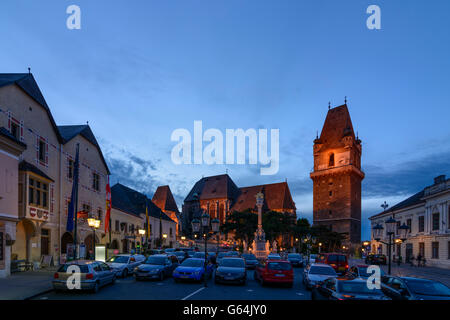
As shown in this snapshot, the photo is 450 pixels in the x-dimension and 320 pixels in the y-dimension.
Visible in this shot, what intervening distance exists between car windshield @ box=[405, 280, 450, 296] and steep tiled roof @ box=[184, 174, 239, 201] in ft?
314

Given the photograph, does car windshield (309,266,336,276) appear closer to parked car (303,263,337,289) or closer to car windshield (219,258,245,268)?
parked car (303,263,337,289)

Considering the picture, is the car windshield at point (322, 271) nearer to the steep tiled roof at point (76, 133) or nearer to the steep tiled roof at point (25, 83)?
the steep tiled roof at point (25, 83)

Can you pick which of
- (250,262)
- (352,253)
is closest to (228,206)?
(352,253)

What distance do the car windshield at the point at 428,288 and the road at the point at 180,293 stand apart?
190 inches

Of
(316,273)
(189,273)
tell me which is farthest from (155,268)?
(316,273)

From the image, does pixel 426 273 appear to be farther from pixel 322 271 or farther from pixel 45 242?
pixel 45 242

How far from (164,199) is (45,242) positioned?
6943 centimetres

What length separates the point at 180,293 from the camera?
15195 millimetres

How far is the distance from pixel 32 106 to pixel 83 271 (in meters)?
14.8

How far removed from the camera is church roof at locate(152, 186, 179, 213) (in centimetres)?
9414

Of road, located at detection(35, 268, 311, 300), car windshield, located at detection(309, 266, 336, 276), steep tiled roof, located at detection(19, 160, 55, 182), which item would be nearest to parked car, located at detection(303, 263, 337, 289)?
car windshield, located at detection(309, 266, 336, 276)

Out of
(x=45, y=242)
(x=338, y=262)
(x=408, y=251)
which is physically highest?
(x=45, y=242)

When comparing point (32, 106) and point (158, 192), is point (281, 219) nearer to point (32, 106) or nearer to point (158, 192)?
point (158, 192)

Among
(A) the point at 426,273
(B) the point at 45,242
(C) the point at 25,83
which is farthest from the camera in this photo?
(A) the point at 426,273
